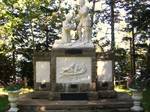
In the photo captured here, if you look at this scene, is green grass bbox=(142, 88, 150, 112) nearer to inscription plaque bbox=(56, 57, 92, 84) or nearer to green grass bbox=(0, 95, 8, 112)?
inscription plaque bbox=(56, 57, 92, 84)

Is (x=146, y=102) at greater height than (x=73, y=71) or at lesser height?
lesser

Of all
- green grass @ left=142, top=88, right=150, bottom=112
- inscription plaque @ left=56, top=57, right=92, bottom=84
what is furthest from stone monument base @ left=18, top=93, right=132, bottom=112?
inscription plaque @ left=56, top=57, right=92, bottom=84

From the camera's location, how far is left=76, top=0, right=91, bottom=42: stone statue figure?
13039mm

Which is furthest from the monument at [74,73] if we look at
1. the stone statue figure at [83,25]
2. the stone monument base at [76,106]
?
the stone monument base at [76,106]

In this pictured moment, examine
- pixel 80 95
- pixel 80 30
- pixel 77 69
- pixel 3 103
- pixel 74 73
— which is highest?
pixel 80 30

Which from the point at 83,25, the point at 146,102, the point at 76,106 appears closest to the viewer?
the point at 76,106

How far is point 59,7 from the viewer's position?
70.7 ft

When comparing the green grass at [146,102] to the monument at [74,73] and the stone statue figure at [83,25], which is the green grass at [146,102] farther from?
the stone statue figure at [83,25]

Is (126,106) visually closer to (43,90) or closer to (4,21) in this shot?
(43,90)

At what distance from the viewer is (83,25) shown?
13102 millimetres

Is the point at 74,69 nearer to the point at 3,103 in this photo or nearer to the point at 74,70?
the point at 74,70

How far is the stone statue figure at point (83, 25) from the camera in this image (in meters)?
13.0

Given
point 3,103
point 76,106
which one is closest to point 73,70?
point 76,106

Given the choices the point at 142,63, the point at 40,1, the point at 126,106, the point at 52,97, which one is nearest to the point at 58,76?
the point at 52,97
